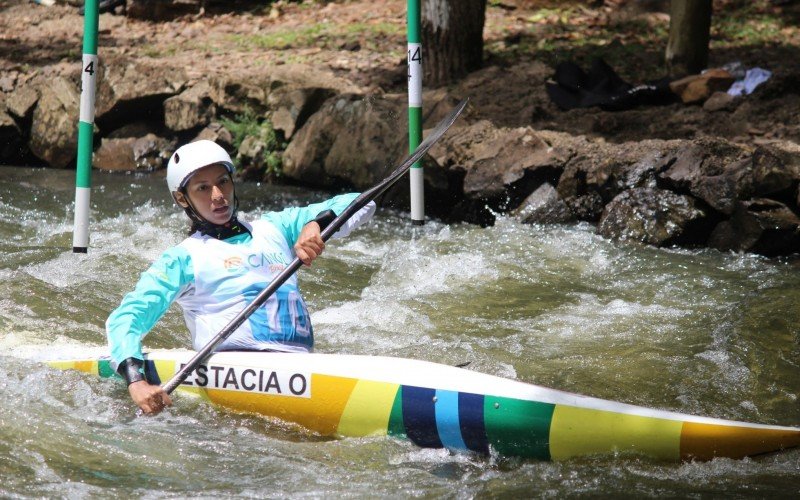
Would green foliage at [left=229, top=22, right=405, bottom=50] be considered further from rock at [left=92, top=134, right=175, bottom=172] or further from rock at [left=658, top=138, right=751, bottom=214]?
→ rock at [left=658, top=138, right=751, bottom=214]

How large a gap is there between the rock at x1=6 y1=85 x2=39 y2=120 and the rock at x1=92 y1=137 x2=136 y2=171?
82cm

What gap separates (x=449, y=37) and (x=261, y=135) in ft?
6.63

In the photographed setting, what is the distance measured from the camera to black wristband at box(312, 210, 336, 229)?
419 centimetres

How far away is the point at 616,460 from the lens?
345cm

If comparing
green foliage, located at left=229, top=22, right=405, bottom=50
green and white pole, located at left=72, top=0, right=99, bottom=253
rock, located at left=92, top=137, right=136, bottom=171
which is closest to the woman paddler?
green and white pole, located at left=72, top=0, right=99, bottom=253

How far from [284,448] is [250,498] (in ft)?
1.30

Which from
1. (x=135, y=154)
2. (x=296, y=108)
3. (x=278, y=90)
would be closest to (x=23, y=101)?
(x=135, y=154)

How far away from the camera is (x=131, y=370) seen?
365 cm

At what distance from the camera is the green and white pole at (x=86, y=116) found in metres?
5.85

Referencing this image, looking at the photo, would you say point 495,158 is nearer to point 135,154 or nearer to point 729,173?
point 729,173

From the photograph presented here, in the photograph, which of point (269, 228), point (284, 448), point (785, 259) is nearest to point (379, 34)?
point (785, 259)

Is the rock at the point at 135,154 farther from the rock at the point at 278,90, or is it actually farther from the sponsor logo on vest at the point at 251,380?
the sponsor logo on vest at the point at 251,380

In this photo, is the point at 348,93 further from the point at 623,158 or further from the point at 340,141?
the point at 623,158

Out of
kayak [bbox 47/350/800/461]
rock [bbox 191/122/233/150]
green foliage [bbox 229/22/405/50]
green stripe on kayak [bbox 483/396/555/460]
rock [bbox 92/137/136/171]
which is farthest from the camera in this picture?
green foliage [bbox 229/22/405/50]
